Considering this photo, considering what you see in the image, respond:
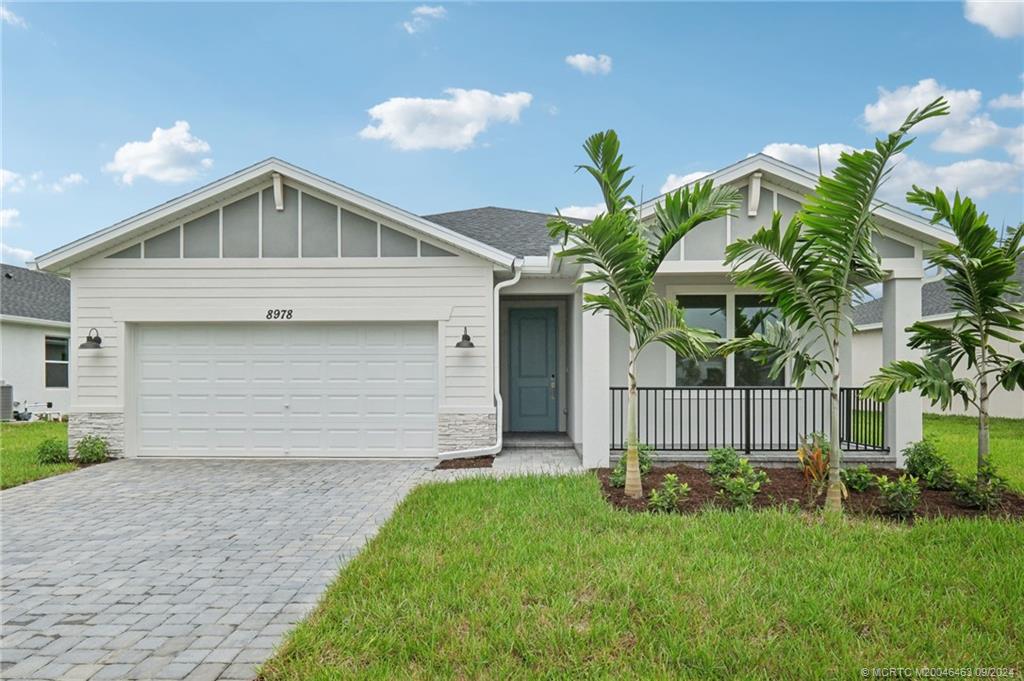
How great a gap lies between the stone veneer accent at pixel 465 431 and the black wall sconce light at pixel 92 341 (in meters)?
5.64

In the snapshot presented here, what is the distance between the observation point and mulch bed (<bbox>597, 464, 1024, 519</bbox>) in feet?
19.2

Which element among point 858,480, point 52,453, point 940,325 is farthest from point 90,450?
point 940,325

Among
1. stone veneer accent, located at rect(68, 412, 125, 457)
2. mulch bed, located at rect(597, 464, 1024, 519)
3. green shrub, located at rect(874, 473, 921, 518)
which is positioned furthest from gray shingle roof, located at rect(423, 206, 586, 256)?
stone veneer accent, located at rect(68, 412, 125, 457)

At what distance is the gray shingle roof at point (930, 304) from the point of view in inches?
656

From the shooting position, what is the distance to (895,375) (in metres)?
6.20

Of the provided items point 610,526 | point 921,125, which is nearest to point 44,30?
point 610,526

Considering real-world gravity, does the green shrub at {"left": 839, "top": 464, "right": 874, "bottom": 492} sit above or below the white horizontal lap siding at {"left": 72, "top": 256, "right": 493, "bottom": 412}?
below

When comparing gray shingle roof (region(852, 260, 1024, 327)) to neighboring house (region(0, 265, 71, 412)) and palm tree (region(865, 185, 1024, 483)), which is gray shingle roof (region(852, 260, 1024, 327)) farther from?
neighboring house (region(0, 265, 71, 412))

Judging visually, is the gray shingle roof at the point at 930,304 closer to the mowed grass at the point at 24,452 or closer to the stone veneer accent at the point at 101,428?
the stone veneer accent at the point at 101,428

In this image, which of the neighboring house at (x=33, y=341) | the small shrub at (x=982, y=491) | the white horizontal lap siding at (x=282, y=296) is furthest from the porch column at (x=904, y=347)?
the neighboring house at (x=33, y=341)

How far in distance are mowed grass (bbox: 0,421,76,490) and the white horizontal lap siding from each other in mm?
1081

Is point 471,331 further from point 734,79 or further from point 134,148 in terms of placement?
point 134,148

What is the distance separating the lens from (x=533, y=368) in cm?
1116

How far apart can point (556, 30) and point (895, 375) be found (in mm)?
9153
